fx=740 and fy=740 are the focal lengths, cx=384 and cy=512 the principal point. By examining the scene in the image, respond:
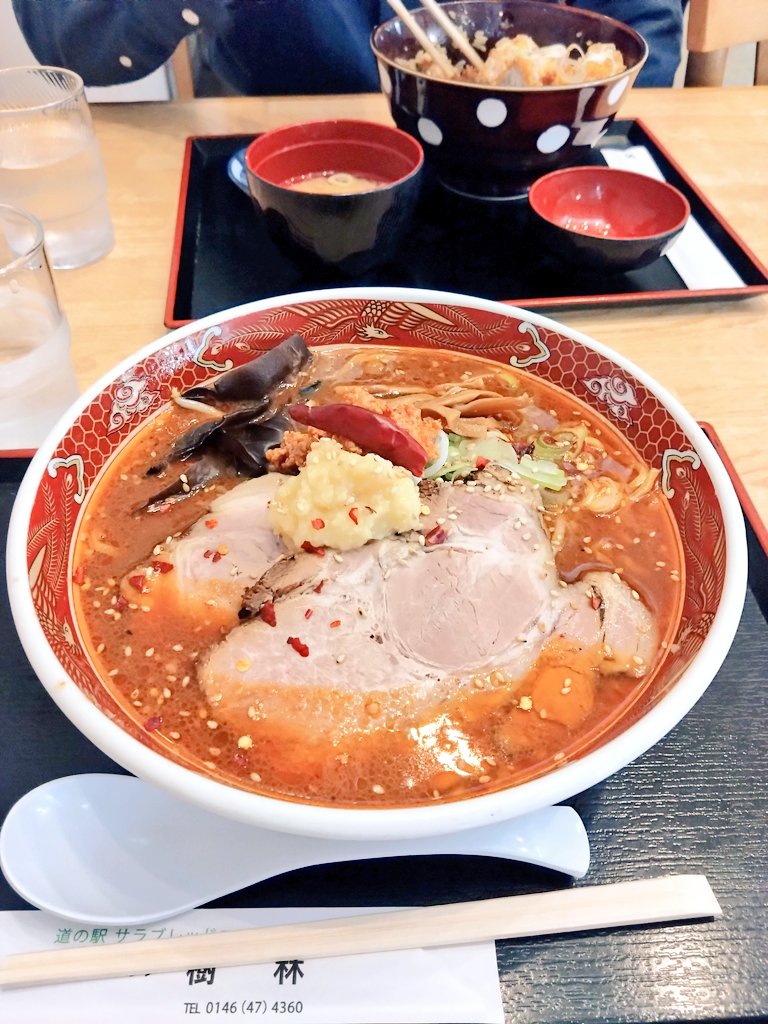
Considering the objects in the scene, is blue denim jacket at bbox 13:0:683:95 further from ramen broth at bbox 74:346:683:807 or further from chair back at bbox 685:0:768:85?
ramen broth at bbox 74:346:683:807

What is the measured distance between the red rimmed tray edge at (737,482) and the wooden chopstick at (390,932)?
1.99ft

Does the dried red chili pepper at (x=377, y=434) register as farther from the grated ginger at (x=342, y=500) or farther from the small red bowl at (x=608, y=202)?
the small red bowl at (x=608, y=202)

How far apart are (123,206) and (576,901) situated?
7.00 feet

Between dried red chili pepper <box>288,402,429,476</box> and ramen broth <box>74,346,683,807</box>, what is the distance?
0.24m

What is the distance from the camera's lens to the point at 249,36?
3.06m

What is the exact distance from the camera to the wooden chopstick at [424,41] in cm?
193

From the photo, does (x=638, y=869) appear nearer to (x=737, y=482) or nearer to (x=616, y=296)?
(x=737, y=482)

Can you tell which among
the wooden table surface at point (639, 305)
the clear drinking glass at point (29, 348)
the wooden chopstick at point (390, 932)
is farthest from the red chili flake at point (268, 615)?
the wooden table surface at point (639, 305)

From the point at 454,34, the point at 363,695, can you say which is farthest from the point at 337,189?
the point at 363,695

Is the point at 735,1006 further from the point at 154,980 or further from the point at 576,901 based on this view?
the point at 154,980

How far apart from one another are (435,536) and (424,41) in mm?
1527

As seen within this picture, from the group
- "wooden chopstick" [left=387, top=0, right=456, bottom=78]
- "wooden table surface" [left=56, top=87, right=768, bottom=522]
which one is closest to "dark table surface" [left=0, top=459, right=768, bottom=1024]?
"wooden table surface" [left=56, top=87, right=768, bottom=522]

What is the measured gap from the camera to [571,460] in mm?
1328

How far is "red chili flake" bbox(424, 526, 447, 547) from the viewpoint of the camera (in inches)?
45.2
